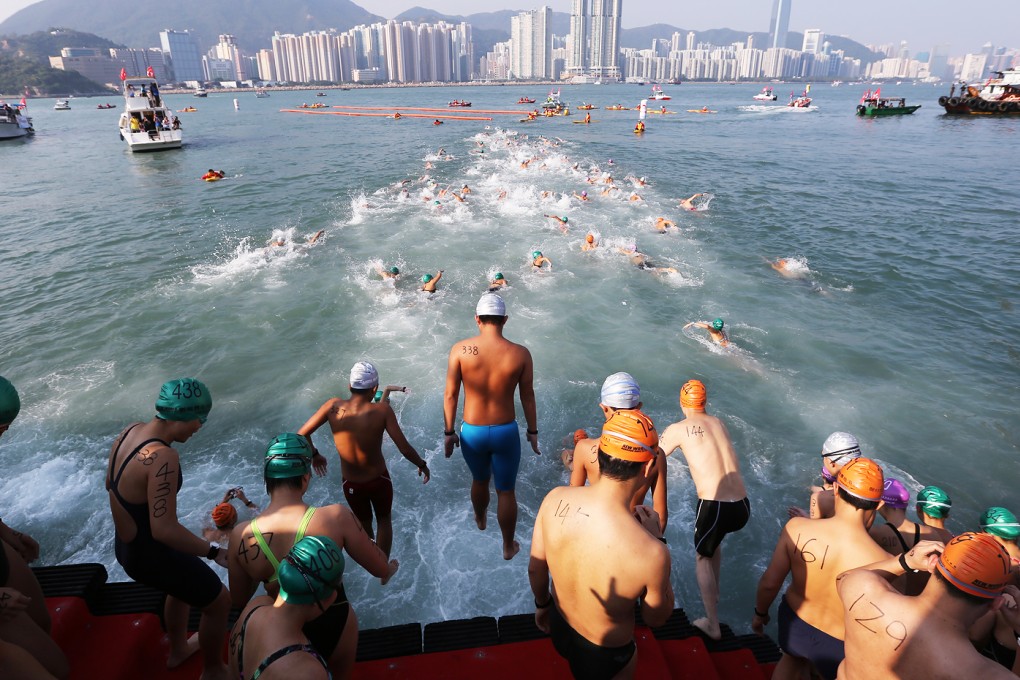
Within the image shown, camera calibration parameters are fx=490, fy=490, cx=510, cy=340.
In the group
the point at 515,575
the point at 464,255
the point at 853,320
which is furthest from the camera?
the point at 464,255

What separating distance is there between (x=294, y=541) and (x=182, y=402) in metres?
1.20

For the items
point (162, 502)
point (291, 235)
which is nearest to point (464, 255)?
point (291, 235)

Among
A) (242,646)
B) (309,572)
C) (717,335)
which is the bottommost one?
(717,335)

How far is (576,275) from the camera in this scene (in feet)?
45.2

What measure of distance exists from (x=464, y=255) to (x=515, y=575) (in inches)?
443

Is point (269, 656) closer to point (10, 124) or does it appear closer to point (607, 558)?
point (607, 558)

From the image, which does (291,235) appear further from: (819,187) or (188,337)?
(819,187)

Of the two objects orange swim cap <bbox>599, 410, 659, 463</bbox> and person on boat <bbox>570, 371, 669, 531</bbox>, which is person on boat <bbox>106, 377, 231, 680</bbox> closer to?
orange swim cap <bbox>599, 410, 659, 463</bbox>

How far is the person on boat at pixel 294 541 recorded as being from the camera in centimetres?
262

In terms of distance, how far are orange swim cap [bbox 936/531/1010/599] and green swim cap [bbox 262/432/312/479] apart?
315 centimetres

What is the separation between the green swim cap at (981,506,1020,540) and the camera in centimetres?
371

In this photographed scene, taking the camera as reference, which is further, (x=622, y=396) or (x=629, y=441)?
(x=622, y=396)

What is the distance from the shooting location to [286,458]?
9.18ft

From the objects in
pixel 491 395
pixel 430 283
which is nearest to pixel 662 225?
pixel 430 283
